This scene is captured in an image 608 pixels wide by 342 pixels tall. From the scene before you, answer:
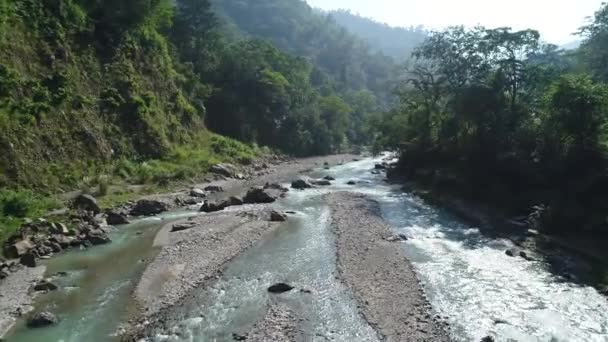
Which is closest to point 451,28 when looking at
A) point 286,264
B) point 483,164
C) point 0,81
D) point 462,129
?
point 462,129

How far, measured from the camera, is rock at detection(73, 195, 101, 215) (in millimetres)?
32031

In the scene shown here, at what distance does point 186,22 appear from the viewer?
8725 centimetres

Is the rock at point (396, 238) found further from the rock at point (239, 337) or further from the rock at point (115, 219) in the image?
the rock at point (115, 219)

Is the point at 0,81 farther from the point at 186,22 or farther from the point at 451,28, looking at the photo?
the point at 186,22

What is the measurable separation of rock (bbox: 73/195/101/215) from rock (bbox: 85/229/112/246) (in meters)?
4.01

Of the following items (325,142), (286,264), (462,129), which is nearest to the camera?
(286,264)

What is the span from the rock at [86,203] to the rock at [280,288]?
1698 centimetres

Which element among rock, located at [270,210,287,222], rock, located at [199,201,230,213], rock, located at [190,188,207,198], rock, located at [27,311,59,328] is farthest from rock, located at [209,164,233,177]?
rock, located at [27,311,59,328]

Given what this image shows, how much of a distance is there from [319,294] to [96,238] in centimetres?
1439

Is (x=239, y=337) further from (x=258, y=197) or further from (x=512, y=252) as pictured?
(x=258, y=197)

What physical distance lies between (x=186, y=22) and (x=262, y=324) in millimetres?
79401

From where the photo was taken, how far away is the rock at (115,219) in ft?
104

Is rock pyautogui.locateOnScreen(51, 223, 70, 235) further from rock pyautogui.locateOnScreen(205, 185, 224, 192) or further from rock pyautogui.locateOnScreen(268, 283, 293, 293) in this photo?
rock pyautogui.locateOnScreen(205, 185, 224, 192)

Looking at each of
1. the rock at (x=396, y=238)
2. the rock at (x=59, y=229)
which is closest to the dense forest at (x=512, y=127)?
the rock at (x=396, y=238)
